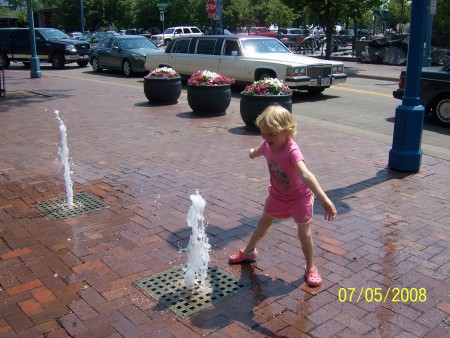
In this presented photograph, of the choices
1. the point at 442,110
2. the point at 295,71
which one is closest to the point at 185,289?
the point at 442,110

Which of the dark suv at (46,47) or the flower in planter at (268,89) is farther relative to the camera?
the dark suv at (46,47)

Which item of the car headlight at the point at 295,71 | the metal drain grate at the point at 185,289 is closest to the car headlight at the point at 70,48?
the car headlight at the point at 295,71

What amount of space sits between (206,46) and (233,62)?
5.42ft

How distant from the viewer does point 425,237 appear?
4.60 metres

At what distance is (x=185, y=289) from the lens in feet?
12.2

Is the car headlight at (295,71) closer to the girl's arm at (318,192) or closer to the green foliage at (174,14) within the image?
the girl's arm at (318,192)

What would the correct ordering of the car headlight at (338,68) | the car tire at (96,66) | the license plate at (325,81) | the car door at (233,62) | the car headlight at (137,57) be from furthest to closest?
the car tire at (96,66) < the car headlight at (137,57) < the car door at (233,62) < the car headlight at (338,68) < the license plate at (325,81)

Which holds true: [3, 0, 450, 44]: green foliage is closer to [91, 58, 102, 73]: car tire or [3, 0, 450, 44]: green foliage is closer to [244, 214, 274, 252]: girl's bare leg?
[91, 58, 102, 73]: car tire

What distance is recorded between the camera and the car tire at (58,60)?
23.6 meters

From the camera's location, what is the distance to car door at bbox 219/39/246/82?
1461 cm

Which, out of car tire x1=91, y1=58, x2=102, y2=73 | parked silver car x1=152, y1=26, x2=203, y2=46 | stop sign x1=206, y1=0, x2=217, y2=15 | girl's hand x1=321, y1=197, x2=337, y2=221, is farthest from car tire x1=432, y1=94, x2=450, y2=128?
parked silver car x1=152, y1=26, x2=203, y2=46

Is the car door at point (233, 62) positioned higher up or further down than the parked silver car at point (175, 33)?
further down

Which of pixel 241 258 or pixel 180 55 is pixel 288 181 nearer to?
pixel 241 258

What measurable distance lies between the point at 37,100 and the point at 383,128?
877 cm
